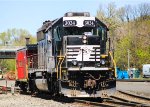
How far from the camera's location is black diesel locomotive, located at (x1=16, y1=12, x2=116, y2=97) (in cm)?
1708

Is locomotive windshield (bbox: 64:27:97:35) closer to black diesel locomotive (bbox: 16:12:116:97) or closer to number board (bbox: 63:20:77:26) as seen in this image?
black diesel locomotive (bbox: 16:12:116:97)

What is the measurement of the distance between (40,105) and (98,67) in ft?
9.69

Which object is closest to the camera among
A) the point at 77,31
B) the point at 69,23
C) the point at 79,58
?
the point at 79,58

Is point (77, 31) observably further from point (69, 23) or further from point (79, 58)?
point (79, 58)

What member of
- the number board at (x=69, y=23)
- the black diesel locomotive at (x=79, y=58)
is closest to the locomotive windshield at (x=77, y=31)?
the black diesel locomotive at (x=79, y=58)

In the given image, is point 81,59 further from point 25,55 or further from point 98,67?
point 25,55

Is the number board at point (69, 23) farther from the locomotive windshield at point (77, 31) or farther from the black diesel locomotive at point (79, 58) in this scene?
the locomotive windshield at point (77, 31)

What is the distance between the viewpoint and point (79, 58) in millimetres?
17531

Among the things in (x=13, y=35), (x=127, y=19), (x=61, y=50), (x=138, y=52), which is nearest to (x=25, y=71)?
(x=61, y=50)

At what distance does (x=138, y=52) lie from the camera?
75.0 meters

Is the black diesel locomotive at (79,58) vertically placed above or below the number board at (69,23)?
below

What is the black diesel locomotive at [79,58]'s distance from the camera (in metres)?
17.1

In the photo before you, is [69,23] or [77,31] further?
→ [77,31]

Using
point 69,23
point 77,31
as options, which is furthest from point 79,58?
point 69,23
